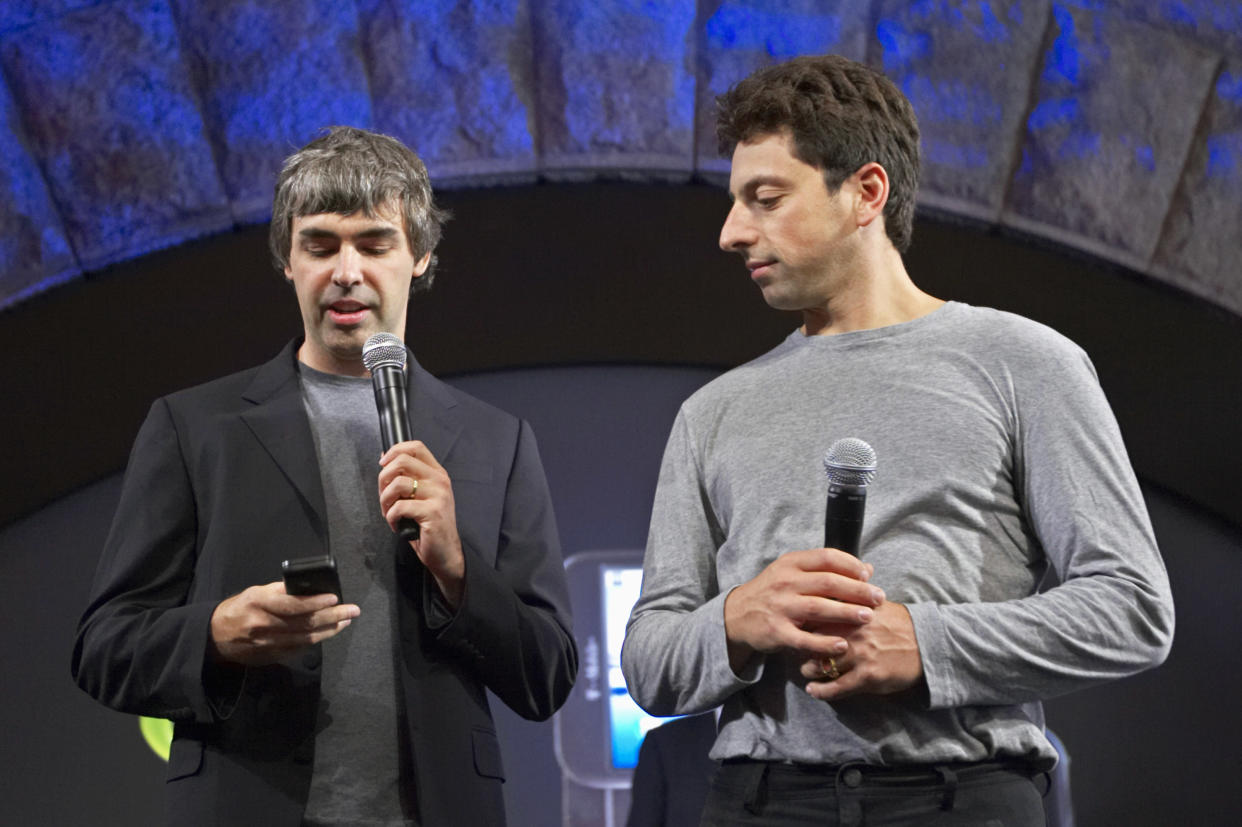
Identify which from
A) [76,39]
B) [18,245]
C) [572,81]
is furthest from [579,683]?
[76,39]

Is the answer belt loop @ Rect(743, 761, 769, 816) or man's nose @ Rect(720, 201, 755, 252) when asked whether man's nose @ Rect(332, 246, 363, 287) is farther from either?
belt loop @ Rect(743, 761, 769, 816)

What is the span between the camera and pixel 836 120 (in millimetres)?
1584

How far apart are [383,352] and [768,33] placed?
199 centimetres

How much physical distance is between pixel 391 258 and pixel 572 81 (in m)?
1.65

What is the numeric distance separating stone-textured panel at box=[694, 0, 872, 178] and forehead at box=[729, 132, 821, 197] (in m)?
1.68

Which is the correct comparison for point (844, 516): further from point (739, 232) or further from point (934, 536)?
point (739, 232)

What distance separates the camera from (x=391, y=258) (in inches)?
70.2

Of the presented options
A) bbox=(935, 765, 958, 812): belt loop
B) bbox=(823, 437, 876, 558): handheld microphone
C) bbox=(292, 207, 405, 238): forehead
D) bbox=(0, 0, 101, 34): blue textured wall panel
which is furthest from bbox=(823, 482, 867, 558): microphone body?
bbox=(0, 0, 101, 34): blue textured wall panel

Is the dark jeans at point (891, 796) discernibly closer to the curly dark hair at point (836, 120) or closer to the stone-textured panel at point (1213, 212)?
the curly dark hair at point (836, 120)

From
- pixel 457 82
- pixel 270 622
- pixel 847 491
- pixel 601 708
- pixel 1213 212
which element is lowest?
pixel 601 708

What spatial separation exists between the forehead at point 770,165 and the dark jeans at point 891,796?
72 centimetres

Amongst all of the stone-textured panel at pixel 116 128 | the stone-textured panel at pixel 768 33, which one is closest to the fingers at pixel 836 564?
the stone-textured panel at pixel 768 33

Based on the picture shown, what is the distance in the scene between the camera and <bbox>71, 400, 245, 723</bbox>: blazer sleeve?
1.48m

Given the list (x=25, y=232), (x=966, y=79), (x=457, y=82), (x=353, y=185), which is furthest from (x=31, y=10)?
A: (x=966, y=79)
